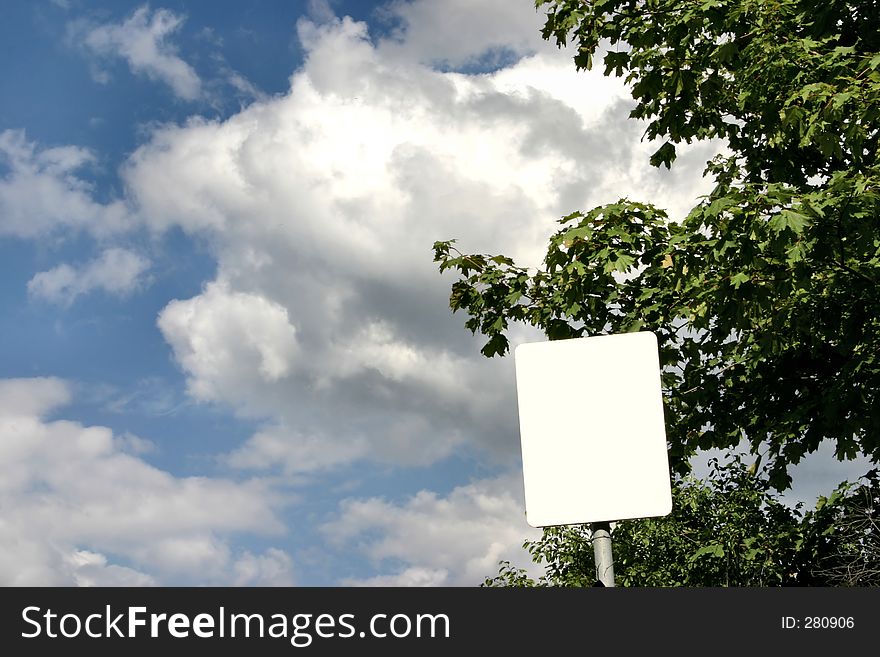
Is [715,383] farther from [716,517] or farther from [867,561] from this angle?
[716,517]

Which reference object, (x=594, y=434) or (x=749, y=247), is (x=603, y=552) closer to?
(x=594, y=434)

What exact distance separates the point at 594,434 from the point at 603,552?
0.45 metres

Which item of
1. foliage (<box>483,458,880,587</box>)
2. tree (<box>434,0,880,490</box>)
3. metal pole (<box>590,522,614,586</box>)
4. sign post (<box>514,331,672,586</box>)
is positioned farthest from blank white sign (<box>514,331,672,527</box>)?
foliage (<box>483,458,880,587</box>)

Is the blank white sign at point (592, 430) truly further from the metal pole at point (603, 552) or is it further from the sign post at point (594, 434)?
the metal pole at point (603, 552)

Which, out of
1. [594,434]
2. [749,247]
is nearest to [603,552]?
[594,434]

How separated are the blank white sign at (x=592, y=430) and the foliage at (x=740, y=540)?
10.3 m

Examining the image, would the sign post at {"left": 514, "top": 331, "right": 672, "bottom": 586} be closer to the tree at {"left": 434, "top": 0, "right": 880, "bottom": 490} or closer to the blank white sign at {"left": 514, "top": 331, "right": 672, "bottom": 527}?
the blank white sign at {"left": 514, "top": 331, "right": 672, "bottom": 527}

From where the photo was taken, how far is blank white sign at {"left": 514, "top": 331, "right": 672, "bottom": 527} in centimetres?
335

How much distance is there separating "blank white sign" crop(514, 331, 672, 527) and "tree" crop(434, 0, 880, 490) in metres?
4.21

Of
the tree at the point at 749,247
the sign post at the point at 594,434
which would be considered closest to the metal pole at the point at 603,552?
the sign post at the point at 594,434

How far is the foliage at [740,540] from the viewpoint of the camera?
43.6 ft
